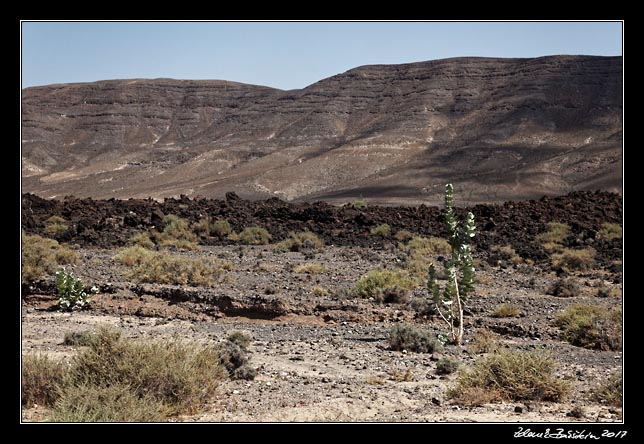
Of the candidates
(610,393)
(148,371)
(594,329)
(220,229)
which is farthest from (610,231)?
(148,371)

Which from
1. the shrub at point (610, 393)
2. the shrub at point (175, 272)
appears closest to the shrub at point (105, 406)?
the shrub at point (610, 393)

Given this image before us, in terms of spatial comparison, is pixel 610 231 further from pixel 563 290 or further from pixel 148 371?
pixel 148 371

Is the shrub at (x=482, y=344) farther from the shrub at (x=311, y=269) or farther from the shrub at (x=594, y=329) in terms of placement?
the shrub at (x=311, y=269)

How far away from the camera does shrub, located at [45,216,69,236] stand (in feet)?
102

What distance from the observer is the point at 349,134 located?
93250 millimetres

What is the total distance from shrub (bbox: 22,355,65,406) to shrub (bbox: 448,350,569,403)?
13.2ft

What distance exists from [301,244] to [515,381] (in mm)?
20726

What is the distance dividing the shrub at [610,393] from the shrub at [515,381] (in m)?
0.32

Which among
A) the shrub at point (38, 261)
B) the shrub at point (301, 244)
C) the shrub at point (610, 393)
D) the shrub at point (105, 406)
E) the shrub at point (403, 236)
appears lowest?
the shrub at point (610, 393)

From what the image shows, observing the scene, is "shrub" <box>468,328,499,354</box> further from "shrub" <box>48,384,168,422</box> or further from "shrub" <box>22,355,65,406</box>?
"shrub" <box>22,355,65,406</box>

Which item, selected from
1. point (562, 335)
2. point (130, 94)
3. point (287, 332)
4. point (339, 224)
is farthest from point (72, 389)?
point (130, 94)

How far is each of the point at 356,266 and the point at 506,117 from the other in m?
68.2

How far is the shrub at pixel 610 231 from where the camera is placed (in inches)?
1121
